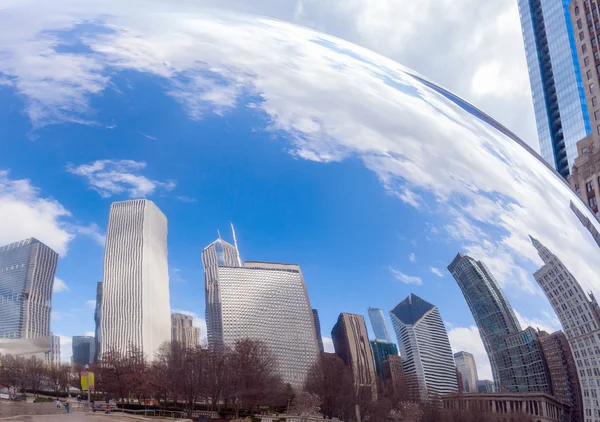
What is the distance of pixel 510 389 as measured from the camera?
343 centimetres

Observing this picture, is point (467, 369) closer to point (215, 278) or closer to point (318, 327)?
point (318, 327)

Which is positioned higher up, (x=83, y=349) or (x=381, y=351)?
(x=83, y=349)

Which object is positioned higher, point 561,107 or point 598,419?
point 561,107

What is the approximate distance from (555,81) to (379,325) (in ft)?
481

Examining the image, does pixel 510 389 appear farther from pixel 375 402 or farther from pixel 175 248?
pixel 175 248

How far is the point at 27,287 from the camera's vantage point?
10.1ft

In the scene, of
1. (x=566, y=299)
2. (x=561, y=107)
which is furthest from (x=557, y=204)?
(x=561, y=107)

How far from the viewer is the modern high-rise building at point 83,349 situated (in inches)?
122

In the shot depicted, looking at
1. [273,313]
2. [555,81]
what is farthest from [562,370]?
[555,81]

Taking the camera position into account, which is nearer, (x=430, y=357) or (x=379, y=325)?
(x=379, y=325)

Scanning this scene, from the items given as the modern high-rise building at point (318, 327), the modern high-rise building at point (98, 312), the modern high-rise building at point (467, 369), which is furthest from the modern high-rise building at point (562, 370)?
the modern high-rise building at point (98, 312)

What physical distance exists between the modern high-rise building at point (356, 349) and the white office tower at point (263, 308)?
13 cm

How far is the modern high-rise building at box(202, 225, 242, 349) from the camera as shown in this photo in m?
3.17

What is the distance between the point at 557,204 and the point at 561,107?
14095 cm
